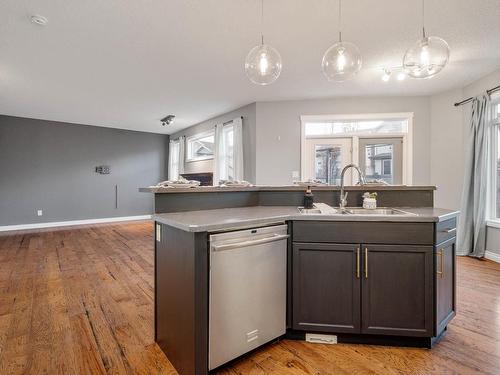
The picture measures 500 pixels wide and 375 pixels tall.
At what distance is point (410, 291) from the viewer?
5.83ft

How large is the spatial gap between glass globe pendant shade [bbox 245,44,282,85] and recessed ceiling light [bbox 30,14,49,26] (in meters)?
2.08

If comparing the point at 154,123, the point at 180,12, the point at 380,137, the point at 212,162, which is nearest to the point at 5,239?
the point at 154,123

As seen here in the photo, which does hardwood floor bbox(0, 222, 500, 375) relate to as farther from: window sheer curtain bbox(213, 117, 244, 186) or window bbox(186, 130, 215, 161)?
window bbox(186, 130, 215, 161)

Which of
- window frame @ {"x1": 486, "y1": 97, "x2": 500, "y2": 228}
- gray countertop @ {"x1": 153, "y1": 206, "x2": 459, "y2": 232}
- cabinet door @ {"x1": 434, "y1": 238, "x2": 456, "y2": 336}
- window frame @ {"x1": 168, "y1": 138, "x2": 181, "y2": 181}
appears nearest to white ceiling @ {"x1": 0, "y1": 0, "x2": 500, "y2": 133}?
window frame @ {"x1": 486, "y1": 97, "x2": 500, "y2": 228}

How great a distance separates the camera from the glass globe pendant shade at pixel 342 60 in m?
2.07

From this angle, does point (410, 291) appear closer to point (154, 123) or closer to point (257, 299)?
point (257, 299)

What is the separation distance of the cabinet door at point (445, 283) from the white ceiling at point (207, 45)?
214 centimetres

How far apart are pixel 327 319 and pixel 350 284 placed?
287 millimetres

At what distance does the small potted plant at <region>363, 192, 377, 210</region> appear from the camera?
2.34 meters

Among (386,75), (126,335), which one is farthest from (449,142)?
(126,335)

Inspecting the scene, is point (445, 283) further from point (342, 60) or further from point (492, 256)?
point (492, 256)

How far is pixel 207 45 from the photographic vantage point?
3146 millimetres

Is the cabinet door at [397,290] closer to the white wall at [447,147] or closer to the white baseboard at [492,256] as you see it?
the white baseboard at [492,256]

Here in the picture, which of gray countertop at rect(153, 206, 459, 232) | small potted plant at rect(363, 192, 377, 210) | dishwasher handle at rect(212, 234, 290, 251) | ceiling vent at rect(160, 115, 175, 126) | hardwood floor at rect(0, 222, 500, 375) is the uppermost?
ceiling vent at rect(160, 115, 175, 126)
